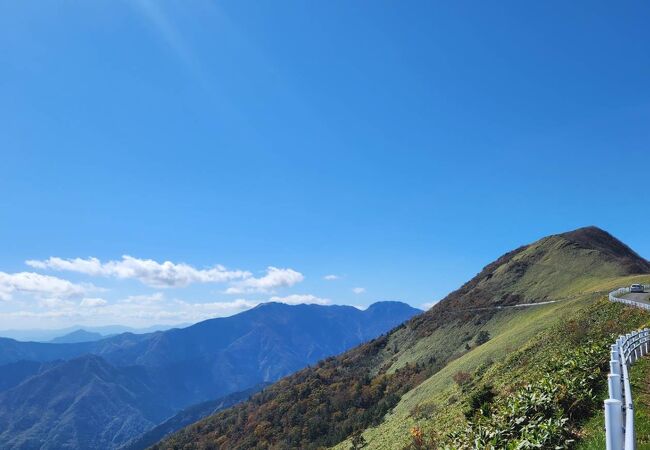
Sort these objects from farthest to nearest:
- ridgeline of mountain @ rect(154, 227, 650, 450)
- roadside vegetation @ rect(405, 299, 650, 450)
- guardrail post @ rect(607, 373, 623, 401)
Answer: ridgeline of mountain @ rect(154, 227, 650, 450) < roadside vegetation @ rect(405, 299, 650, 450) < guardrail post @ rect(607, 373, 623, 401)

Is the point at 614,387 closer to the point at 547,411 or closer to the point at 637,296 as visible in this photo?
the point at 547,411

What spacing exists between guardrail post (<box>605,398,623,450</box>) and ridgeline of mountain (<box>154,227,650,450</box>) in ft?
149

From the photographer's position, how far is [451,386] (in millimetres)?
49094

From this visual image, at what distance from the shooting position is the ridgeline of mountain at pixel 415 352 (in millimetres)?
74188

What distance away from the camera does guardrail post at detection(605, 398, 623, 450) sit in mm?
7297

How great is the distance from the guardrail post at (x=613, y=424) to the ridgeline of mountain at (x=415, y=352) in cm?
4535

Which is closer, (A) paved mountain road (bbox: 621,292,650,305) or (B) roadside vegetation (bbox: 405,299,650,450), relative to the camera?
(B) roadside vegetation (bbox: 405,299,650,450)

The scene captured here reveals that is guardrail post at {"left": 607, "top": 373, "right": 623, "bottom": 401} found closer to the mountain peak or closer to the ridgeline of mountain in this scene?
the ridgeline of mountain

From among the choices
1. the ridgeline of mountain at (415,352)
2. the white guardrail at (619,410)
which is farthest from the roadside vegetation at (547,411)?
the ridgeline of mountain at (415,352)

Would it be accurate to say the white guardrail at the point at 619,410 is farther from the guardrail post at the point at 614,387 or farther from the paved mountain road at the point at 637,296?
the paved mountain road at the point at 637,296

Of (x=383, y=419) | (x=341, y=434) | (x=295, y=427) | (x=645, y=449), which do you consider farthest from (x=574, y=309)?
(x=295, y=427)

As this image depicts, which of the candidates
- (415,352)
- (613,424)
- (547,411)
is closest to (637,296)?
(547,411)

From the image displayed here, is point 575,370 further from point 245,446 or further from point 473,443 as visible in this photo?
point 245,446

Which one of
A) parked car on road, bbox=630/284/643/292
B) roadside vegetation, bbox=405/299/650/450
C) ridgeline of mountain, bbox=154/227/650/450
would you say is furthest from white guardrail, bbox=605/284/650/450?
parked car on road, bbox=630/284/643/292
